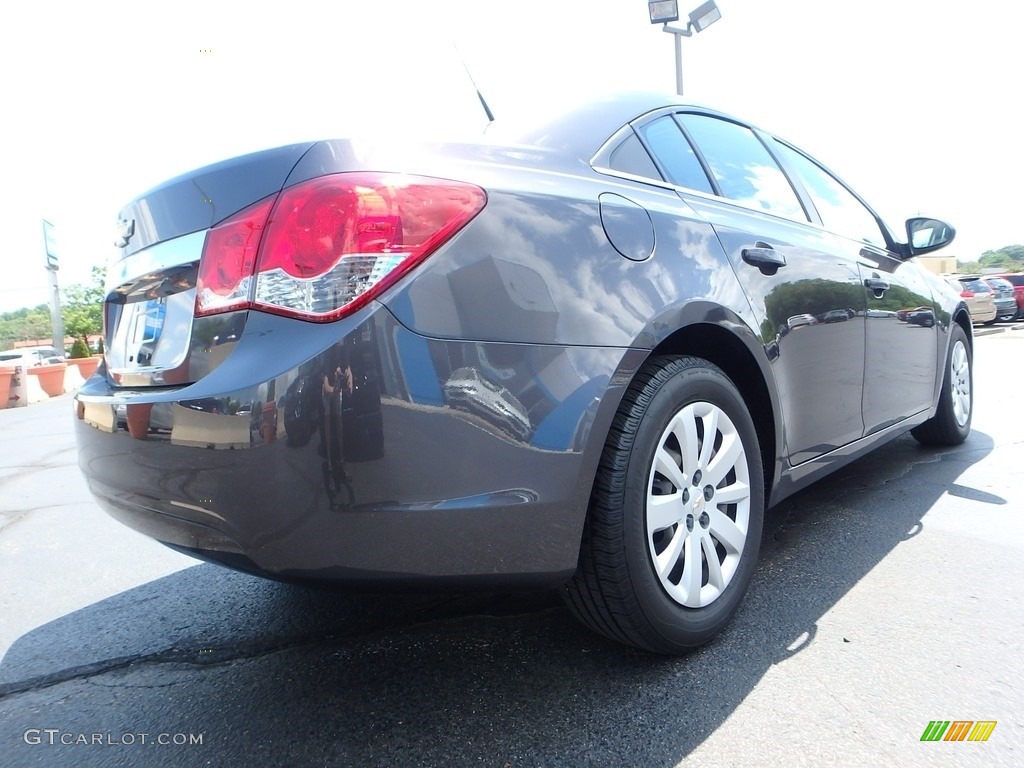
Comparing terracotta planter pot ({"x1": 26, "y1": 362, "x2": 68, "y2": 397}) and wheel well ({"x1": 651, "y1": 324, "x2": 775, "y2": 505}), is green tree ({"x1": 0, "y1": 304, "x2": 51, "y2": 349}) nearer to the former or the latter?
terracotta planter pot ({"x1": 26, "y1": 362, "x2": 68, "y2": 397})

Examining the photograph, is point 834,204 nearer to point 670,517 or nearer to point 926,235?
point 926,235

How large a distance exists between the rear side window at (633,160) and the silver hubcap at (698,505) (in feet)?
2.29

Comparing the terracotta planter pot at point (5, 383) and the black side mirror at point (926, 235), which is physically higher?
the black side mirror at point (926, 235)

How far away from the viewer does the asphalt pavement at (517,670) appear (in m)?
1.56

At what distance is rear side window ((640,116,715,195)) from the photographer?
2.19 metres

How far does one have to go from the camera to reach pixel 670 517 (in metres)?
1.80

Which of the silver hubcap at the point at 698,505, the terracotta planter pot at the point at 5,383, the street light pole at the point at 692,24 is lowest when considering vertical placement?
the terracotta planter pot at the point at 5,383

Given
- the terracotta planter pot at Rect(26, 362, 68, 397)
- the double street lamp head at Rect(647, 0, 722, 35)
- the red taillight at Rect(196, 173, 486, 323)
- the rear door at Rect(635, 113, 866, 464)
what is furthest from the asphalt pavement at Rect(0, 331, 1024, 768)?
the terracotta planter pot at Rect(26, 362, 68, 397)

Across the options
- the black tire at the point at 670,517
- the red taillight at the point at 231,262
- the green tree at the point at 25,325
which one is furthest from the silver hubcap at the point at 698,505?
the green tree at the point at 25,325

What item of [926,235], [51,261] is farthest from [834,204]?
[51,261]

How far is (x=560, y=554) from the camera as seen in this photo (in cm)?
159

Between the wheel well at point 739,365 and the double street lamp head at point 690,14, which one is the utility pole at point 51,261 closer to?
the double street lamp head at point 690,14

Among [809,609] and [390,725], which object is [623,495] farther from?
[809,609]

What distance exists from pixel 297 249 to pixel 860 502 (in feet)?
9.36
